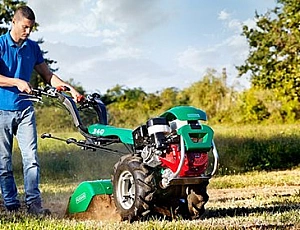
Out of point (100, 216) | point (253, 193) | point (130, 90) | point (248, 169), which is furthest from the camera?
point (130, 90)

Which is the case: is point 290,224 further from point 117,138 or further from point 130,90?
point 130,90

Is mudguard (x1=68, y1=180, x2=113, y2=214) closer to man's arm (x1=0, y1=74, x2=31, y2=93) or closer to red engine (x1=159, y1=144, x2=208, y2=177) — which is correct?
red engine (x1=159, y1=144, x2=208, y2=177)

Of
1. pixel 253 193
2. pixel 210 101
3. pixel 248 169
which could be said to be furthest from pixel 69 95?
pixel 210 101

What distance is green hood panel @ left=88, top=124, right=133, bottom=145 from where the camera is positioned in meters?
5.62

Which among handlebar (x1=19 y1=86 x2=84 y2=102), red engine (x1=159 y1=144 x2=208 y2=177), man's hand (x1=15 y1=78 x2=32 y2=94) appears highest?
man's hand (x1=15 y1=78 x2=32 y2=94)

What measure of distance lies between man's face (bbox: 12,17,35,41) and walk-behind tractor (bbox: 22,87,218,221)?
4.04 ft

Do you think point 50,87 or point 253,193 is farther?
point 253,193

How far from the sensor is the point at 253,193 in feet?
28.0

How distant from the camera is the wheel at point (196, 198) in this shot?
5461 mm

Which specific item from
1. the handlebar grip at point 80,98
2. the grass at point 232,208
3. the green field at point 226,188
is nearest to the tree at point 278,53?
the green field at point 226,188

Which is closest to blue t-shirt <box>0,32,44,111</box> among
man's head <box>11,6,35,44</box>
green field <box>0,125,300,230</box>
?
man's head <box>11,6,35,44</box>

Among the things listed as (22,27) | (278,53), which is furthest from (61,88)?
(278,53)

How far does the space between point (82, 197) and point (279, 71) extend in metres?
15.8

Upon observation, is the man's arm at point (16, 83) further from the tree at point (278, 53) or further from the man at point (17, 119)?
the tree at point (278, 53)
